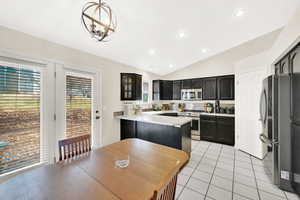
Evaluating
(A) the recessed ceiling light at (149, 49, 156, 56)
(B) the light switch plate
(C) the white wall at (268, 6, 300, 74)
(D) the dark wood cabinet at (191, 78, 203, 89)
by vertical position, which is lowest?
(B) the light switch plate

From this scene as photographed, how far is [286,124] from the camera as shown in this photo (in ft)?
5.85

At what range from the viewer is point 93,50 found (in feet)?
8.93

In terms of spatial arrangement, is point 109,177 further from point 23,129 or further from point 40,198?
point 23,129

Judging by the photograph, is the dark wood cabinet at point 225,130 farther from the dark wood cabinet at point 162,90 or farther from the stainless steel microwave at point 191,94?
the dark wood cabinet at point 162,90

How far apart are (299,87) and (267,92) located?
13.9 inches

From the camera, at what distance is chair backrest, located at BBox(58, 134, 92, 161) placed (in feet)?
4.64

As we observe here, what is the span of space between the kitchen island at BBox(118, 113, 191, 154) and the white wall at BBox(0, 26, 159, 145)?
39 cm

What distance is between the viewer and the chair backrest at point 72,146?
142 cm

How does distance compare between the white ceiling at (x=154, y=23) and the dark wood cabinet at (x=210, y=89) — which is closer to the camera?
the white ceiling at (x=154, y=23)

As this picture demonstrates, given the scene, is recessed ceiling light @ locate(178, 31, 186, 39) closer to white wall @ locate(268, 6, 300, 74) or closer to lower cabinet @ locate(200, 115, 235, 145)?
white wall @ locate(268, 6, 300, 74)

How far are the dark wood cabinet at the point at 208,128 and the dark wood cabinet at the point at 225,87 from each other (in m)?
0.79

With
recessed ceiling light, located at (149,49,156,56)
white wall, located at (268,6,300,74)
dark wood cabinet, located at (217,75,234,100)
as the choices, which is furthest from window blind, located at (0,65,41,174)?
dark wood cabinet, located at (217,75,234,100)

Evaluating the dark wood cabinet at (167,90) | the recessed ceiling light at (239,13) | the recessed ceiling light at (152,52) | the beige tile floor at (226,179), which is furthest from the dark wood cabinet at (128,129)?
the recessed ceiling light at (239,13)

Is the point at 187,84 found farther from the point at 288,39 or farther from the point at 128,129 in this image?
the point at 288,39
